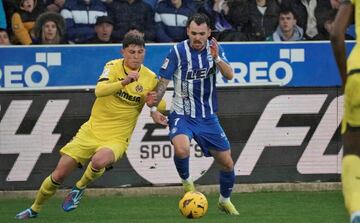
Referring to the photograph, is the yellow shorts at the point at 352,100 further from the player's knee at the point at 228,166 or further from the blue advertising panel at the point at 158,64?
the blue advertising panel at the point at 158,64

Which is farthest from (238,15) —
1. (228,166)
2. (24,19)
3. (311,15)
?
(228,166)

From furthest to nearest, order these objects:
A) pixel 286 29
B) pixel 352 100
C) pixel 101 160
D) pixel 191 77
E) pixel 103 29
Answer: pixel 286 29
pixel 103 29
pixel 191 77
pixel 101 160
pixel 352 100

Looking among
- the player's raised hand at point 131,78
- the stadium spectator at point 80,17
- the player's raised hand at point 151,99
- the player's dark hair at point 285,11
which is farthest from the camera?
the player's dark hair at point 285,11

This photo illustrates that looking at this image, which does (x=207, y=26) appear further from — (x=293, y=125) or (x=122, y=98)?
(x=293, y=125)

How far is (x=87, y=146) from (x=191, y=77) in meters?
1.40

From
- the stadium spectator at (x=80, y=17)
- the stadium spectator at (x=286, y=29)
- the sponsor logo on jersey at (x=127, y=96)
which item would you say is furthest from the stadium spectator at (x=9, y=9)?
the sponsor logo on jersey at (x=127, y=96)

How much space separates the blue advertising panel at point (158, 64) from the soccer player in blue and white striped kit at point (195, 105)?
262 cm

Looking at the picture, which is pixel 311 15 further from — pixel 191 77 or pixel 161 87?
pixel 161 87

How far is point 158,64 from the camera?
1480 cm

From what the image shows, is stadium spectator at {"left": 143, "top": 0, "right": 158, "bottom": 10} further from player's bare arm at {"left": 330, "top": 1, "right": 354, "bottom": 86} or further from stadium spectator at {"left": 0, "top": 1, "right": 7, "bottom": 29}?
player's bare arm at {"left": 330, "top": 1, "right": 354, "bottom": 86}

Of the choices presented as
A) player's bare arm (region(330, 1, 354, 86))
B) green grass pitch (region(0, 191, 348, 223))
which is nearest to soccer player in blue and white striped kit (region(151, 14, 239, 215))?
green grass pitch (region(0, 191, 348, 223))

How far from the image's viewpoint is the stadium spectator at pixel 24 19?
616 inches

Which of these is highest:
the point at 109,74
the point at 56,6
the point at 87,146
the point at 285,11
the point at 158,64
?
the point at 109,74

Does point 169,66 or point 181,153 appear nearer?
point 181,153
